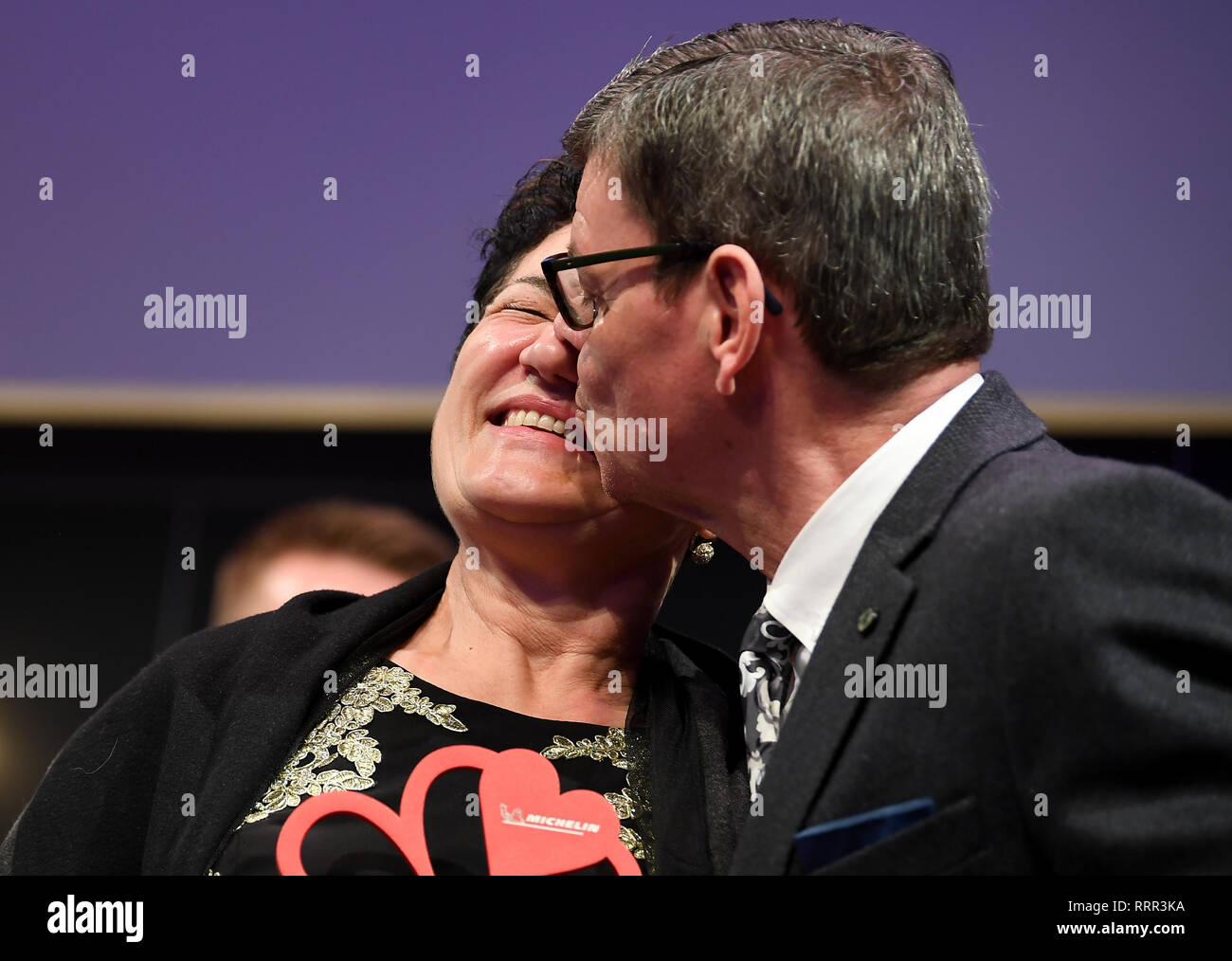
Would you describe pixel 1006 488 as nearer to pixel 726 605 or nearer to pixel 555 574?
pixel 555 574

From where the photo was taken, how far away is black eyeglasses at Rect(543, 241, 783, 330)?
4.24 ft

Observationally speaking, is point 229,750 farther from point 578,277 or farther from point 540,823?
A: point 578,277

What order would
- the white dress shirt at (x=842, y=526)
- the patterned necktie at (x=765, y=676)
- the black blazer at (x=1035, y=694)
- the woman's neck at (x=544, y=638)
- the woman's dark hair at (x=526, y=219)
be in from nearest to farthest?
the black blazer at (x=1035, y=694)
the white dress shirt at (x=842, y=526)
the patterned necktie at (x=765, y=676)
the woman's neck at (x=544, y=638)
the woman's dark hair at (x=526, y=219)

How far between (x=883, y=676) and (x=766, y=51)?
29.5 inches

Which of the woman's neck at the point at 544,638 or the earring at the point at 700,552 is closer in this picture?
the woman's neck at the point at 544,638

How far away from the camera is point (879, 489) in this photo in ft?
3.82

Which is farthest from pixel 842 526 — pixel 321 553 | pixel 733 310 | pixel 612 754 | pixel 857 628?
pixel 321 553

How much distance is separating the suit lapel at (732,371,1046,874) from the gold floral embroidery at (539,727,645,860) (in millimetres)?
304

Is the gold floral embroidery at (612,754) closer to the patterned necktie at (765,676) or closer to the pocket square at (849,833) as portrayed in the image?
the patterned necktie at (765,676)

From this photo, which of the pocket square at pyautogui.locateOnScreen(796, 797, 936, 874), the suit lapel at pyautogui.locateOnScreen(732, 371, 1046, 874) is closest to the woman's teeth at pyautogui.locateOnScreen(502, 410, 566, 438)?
the suit lapel at pyautogui.locateOnScreen(732, 371, 1046, 874)

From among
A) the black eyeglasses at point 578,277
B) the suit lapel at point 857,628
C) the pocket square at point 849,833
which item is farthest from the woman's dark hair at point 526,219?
the pocket square at point 849,833

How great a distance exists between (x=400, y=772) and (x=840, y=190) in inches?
33.0

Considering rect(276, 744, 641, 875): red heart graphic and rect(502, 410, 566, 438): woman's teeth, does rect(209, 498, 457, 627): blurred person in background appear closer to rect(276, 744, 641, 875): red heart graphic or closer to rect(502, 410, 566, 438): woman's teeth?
rect(502, 410, 566, 438): woman's teeth

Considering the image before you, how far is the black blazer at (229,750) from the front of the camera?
4.41 feet
